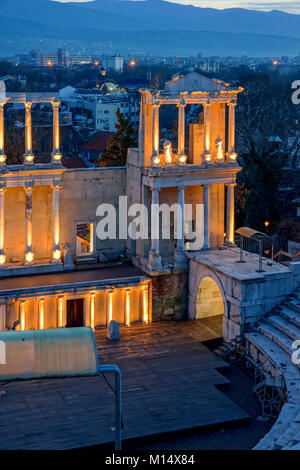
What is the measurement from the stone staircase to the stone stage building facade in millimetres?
1048

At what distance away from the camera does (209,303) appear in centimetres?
3475

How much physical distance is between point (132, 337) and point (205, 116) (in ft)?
32.5

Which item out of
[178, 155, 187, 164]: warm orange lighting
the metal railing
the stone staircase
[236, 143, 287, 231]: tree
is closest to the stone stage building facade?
[178, 155, 187, 164]: warm orange lighting

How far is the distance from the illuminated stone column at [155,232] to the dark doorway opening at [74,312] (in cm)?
347

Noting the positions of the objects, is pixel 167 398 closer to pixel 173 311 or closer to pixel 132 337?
pixel 132 337

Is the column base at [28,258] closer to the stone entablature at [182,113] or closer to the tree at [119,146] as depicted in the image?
the stone entablature at [182,113]

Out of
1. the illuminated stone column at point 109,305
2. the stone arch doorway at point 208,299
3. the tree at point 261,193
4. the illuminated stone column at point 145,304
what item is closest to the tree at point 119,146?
the tree at point 261,193

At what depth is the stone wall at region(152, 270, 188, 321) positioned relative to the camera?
3434cm

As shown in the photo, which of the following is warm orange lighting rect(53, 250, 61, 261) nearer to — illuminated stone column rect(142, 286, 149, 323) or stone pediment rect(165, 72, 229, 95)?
illuminated stone column rect(142, 286, 149, 323)

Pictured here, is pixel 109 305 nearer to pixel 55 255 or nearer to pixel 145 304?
pixel 145 304

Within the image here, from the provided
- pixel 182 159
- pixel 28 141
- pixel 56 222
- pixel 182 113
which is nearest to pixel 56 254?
pixel 56 222

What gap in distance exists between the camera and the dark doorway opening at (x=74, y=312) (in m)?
33.1

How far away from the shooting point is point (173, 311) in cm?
3494
